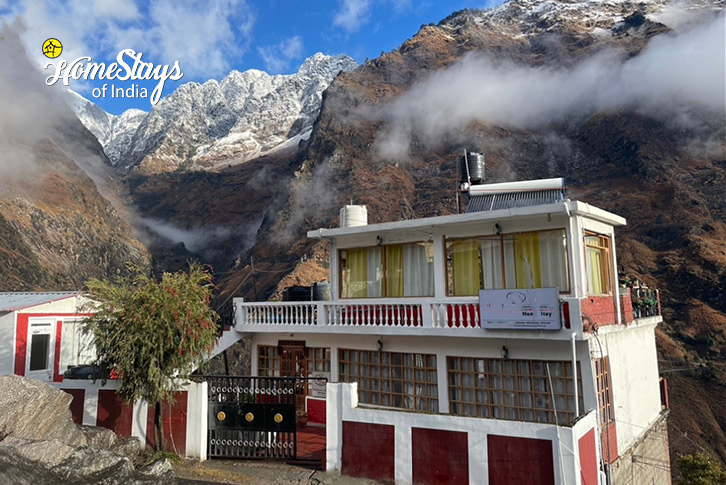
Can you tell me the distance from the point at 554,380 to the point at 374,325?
442cm

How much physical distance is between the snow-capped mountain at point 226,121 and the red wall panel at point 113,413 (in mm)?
119470

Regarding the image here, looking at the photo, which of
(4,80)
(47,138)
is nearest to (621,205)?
(47,138)

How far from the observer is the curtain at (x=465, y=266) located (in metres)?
12.7

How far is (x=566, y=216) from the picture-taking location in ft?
37.6

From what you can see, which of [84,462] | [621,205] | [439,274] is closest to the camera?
[84,462]

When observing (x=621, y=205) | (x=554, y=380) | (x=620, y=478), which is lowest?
(x=620, y=478)

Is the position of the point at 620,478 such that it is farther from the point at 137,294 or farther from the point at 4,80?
the point at 4,80

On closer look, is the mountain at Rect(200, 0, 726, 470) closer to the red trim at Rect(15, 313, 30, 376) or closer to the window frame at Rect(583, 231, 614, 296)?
the window frame at Rect(583, 231, 614, 296)

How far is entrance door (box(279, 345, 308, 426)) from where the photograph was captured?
15320mm

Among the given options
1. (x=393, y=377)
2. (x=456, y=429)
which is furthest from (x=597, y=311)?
(x=393, y=377)

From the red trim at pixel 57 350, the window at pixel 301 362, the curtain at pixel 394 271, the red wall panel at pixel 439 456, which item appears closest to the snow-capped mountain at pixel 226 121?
the red trim at pixel 57 350

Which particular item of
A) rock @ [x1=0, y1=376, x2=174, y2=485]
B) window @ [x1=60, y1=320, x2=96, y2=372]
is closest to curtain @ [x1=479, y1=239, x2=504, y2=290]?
rock @ [x1=0, y1=376, x2=174, y2=485]

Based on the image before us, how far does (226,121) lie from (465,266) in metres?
161

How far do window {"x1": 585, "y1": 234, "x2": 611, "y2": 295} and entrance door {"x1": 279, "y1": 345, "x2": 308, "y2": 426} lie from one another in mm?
8214
